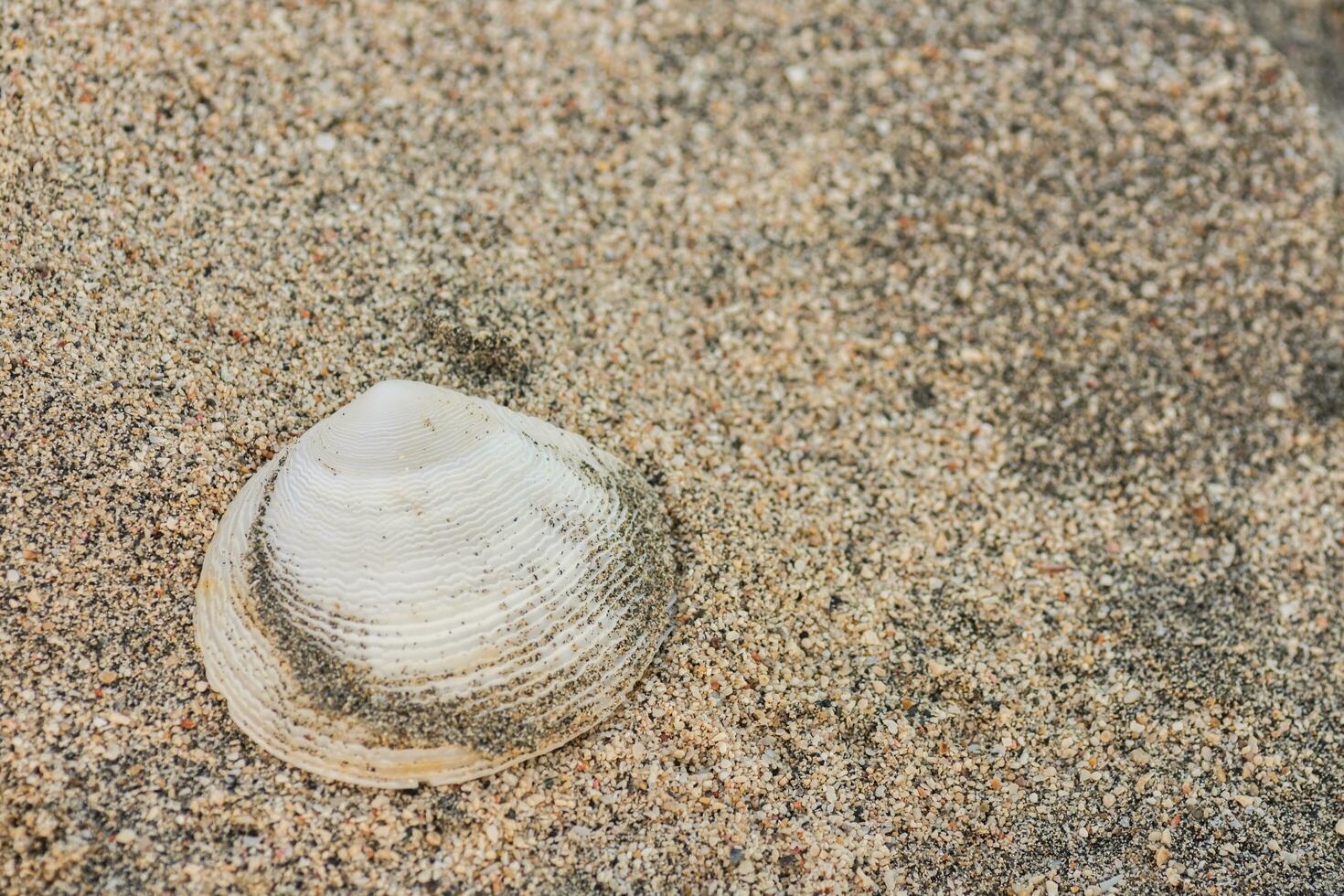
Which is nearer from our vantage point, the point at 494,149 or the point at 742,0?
the point at 494,149

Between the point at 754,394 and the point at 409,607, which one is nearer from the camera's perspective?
the point at 409,607

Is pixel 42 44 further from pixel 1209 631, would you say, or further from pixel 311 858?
pixel 1209 631

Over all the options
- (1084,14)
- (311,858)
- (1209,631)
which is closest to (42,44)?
(311,858)

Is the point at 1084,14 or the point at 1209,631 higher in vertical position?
the point at 1084,14

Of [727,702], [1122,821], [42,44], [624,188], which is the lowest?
[1122,821]
